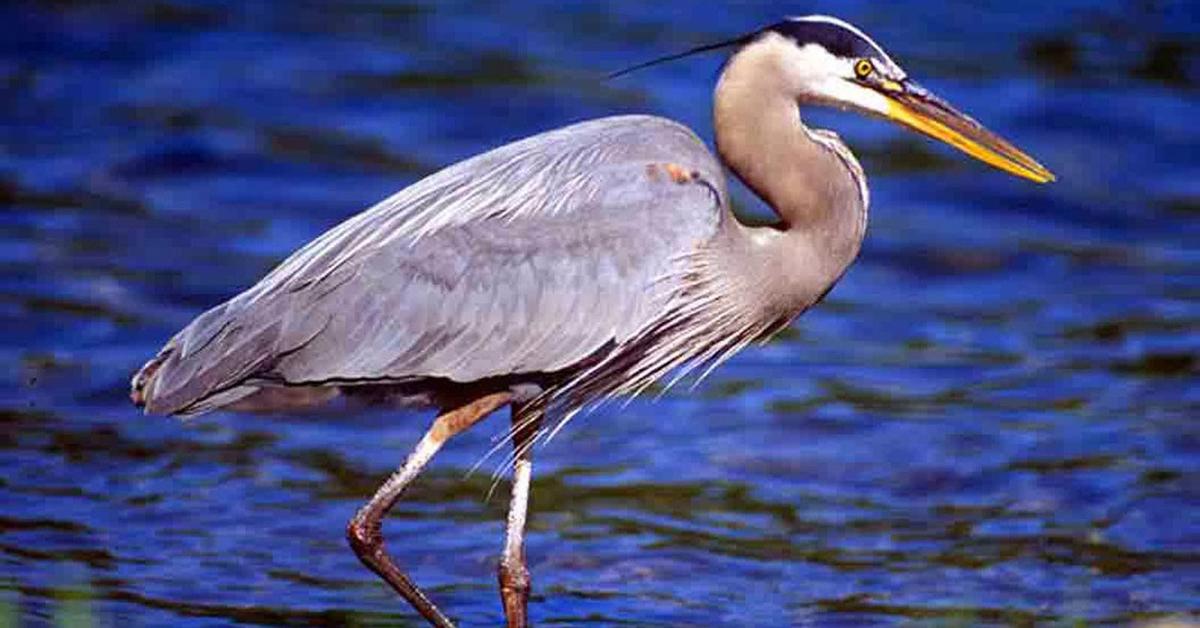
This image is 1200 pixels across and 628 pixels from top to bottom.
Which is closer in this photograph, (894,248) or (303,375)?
(303,375)

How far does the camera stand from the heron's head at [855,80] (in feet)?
23.2

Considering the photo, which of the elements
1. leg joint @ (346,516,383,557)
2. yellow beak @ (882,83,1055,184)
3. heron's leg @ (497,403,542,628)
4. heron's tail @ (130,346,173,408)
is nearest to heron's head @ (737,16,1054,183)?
yellow beak @ (882,83,1055,184)

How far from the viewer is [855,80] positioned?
23.4 ft

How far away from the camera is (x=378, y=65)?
1456cm

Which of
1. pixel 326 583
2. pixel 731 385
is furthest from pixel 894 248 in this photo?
pixel 326 583

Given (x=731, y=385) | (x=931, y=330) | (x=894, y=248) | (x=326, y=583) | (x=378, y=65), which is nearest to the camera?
(x=326, y=583)

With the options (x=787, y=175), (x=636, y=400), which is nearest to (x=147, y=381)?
(x=787, y=175)

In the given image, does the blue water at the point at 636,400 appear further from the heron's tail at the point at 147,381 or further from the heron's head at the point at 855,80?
the heron's head at the point at 855,80

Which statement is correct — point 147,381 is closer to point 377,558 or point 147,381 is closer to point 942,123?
point 377,558

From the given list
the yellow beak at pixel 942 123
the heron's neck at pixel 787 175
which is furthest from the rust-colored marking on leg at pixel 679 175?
the yellow beak at pixel 942 123

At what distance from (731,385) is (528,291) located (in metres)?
3.22

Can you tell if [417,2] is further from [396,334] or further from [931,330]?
[396,334]

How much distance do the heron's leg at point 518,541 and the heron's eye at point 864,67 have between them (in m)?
1.42

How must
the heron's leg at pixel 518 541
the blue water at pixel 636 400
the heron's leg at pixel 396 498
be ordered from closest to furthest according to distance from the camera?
1. the heron's leg at pixel 396 498
2. the heron's leg at pixel 518 541
3. the blue water at pixel 636 400
